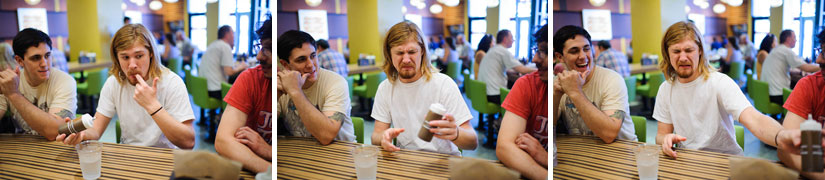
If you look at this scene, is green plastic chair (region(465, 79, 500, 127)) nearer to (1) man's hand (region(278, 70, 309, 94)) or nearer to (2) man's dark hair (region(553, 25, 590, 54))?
(2) man's dark hair (region(553, 25, 590, 54))

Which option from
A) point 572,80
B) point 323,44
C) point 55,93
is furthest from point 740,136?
point 55,93

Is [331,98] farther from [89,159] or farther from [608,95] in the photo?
[608,95]

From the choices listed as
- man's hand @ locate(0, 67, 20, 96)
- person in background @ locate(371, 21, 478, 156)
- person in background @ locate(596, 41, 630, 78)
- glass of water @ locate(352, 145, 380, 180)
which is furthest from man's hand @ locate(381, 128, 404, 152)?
man's hand @ locate(0, 67, 20, 96)

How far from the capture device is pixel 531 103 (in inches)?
112

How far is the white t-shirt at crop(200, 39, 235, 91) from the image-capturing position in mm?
2980

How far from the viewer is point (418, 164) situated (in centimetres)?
284

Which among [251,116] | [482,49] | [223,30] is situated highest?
[223,30]

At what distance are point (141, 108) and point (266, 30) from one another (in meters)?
0.72

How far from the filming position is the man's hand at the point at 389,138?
2969 millimetres

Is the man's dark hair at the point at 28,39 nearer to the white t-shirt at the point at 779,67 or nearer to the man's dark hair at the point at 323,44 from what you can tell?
the man's dark hair at the point at 323,44

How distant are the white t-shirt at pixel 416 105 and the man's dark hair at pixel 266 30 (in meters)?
0.61

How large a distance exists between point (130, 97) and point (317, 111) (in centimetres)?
92

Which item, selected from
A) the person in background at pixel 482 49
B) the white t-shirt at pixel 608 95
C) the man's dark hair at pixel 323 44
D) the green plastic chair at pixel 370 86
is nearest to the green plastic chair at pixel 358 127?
the green plastic chair at pixel 370 86

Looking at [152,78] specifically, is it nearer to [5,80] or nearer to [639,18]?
[5,80]
